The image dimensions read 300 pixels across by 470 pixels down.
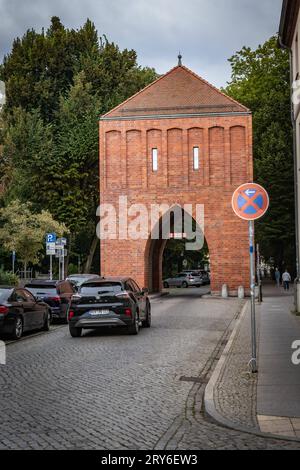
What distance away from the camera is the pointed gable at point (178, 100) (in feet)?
129

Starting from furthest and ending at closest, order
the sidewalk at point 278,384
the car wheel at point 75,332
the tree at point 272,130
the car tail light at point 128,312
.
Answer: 1. the tree at point 272,130
2. the car wheel at point 75,332
3. the car tail light at point 128,312
4. the sidewalk at point 278,384

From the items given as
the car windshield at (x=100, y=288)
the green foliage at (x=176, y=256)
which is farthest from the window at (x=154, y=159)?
the car windshield at (x=100, y=288)

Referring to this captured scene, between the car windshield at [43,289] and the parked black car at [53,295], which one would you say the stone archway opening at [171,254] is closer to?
the parked black car at [53,295]

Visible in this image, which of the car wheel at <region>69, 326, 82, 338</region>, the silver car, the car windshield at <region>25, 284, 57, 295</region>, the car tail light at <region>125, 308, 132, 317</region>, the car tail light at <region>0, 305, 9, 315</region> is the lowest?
the silver car

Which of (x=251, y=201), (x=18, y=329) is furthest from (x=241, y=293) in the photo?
(x=251, y=201)

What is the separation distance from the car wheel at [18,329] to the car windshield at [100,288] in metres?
1.68

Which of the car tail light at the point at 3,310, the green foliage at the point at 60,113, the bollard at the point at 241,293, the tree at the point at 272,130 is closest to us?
the car tail light at the point at 3,310

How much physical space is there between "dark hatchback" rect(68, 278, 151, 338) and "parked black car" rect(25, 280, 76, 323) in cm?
448

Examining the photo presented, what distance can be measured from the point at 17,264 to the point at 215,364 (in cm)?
3980

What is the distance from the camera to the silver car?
59.4 m

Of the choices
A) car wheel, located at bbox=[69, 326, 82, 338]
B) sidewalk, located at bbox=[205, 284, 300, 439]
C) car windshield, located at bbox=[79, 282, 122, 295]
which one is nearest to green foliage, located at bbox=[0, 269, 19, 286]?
car wheel, located at bbox=[69, 326, 82, 338]

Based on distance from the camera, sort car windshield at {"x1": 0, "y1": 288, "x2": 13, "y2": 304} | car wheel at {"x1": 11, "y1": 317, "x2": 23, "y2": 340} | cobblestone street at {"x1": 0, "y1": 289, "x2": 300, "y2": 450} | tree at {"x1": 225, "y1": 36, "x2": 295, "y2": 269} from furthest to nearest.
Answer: tree at {"x1": 225, "y1": 36, "x2": 295, "y2": 269}
car wheel at {"x1": 11, "y1": 317, "x2": 23, "y2": 340}
car windshield at {"x1": 0, "y1": 288, "x2": 13, "y2": 304}
cobblestone street at {"x1": 0, "y1": 289, "x2": 300, "y2": 450}

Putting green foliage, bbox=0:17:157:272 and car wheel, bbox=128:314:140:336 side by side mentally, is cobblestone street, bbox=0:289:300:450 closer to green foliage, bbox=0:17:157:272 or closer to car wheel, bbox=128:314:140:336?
car wheel, bbox=128:314:140:336

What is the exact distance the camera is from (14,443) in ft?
19.9
